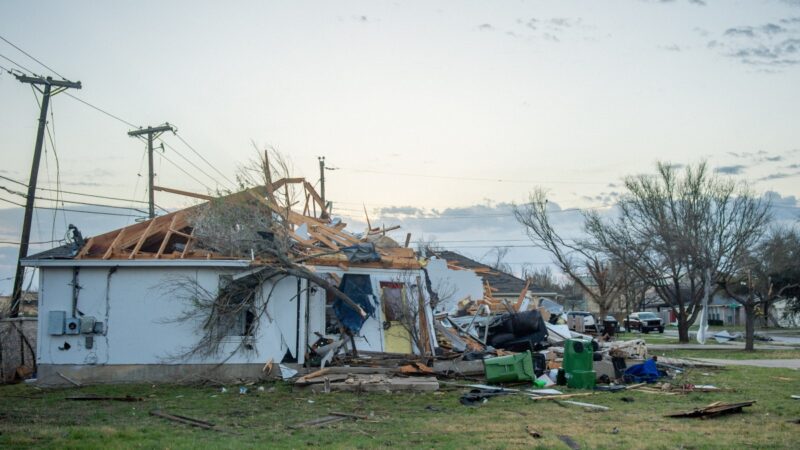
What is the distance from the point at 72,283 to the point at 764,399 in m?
15.5

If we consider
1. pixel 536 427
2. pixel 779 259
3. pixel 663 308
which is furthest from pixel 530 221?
pixel 663 308

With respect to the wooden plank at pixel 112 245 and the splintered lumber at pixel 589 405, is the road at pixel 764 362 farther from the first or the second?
the wooden plank at pixel 112 245

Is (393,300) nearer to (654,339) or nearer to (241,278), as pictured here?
(241,278)

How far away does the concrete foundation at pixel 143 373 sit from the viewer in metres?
17.8

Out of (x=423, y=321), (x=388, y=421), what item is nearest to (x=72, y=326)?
(x=423, y=321)

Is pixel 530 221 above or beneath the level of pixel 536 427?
above

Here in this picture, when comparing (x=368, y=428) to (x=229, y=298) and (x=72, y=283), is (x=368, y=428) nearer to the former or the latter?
(x=229, y=298)

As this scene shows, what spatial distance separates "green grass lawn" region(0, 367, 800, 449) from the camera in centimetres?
961

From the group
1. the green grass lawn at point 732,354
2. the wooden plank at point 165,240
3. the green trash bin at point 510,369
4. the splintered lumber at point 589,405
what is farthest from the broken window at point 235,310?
the green grass lawn at point 732,354

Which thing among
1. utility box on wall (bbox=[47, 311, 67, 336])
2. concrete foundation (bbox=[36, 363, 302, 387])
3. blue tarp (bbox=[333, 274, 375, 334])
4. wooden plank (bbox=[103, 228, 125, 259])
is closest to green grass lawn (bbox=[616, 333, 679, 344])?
blue tarp (bbox=[333, 274, 375, 334])

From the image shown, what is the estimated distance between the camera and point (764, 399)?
44.8 ft

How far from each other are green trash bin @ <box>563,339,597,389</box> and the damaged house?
4053mm

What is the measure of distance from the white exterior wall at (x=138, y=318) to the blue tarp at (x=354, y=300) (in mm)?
1160

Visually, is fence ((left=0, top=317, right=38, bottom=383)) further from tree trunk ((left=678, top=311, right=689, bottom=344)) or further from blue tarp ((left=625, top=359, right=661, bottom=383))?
tree trunk ((left=678, top=311, right=689, bottom=344))
